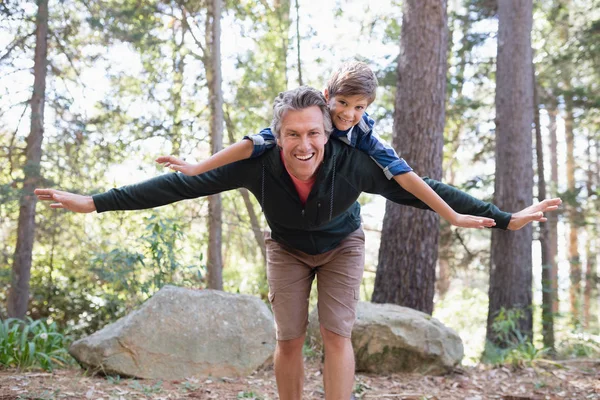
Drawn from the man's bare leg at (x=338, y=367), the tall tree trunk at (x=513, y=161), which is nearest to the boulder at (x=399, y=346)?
the man's bare leg at (x=338, y=367)

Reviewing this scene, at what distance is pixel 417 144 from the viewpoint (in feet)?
22.3

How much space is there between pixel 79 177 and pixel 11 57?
2111mm

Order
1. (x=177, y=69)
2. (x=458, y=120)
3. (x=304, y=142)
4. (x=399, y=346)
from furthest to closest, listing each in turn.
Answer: (x=458, y=120)
(x=177, y=69)
(x=399, y=346)
(x=304, y=142)

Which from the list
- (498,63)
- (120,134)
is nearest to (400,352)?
(498,63)

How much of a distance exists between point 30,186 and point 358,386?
613cm

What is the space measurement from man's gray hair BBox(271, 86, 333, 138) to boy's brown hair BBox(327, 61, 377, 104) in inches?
9.5

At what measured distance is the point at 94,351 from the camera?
16.9 feet

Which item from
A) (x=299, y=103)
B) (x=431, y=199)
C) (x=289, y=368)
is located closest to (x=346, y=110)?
(x=299, y=103)

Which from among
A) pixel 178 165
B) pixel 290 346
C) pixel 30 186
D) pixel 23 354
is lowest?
pixel 23 354

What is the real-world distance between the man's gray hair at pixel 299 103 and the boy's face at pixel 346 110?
0.14m

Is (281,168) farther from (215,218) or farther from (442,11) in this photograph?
(215,218)

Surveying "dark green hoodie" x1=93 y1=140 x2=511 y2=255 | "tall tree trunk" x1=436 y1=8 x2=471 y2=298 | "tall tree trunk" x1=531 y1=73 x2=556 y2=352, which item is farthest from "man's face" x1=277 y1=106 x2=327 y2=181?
"tall tree trunk" x1=436 y1=8 x2=471 y2=298

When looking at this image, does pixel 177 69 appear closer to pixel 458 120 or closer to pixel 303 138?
pixel 458 120

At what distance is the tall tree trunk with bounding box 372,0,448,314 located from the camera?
22.0 ft
